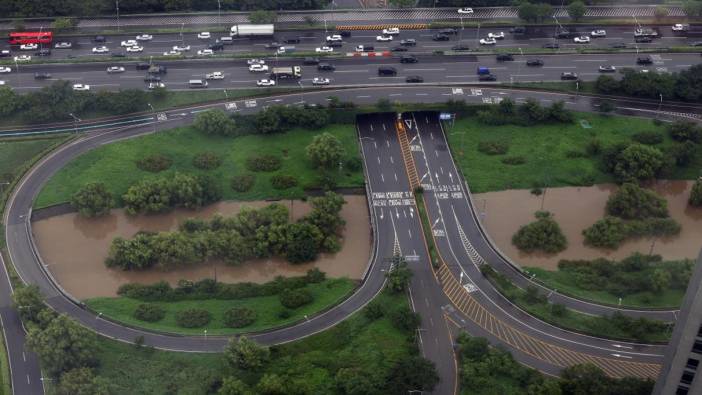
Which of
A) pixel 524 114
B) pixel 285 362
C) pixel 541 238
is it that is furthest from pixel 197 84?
pixel 541 238

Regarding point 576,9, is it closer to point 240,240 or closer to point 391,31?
point 391,31

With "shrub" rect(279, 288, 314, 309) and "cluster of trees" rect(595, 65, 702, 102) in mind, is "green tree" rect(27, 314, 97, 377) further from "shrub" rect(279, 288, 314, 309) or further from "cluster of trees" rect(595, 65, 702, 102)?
"cluster of trees" rect(595, 65, 702, 102)

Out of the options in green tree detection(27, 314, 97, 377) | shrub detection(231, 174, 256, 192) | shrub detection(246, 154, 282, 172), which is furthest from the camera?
shrub detection(246, 154, 282, 172)

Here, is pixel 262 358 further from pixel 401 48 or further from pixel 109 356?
pixel 401 48

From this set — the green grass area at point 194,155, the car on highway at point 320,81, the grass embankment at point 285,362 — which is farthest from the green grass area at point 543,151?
the grass embankment at point 285,362

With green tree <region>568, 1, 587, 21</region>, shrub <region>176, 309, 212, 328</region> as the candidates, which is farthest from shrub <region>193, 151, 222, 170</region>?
green tree <region>568, 1, 587, 21</region>
